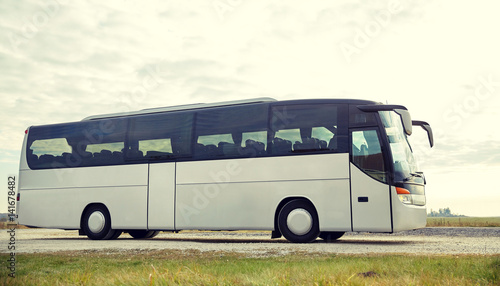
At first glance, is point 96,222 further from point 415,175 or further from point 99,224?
point 415,175

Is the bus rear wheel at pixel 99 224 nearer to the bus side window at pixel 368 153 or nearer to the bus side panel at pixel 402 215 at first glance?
the bus side window at pixel 368 153

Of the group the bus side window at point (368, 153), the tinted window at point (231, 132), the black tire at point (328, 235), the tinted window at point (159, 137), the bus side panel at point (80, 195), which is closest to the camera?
the bus side window at point (368, 153)

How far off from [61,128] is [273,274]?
44.5 feet

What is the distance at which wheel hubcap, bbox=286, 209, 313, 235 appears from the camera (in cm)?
1350

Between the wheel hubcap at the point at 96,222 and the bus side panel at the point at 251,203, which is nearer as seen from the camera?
the bus side panel at the point at 251,203

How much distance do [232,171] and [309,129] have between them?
2.42 m

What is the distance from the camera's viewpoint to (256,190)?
14.3 metres

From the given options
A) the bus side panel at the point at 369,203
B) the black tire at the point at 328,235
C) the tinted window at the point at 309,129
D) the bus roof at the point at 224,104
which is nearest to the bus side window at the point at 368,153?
the bus side panel at the point at 369,203

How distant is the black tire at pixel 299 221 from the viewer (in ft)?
44.3

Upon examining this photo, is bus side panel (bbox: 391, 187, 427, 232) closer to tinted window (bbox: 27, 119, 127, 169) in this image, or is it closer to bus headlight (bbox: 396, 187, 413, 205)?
bus headlight (bbox: 396, 187, 413, 205)

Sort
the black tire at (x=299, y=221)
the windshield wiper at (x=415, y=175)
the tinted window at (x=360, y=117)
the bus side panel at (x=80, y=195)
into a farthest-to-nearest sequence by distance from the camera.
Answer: the bus side panel at (x=80, y=195), the black tire at (x=299, y=221), the tinted window at (x=360, y=117), the windshield wiper at (x=415, y=175)

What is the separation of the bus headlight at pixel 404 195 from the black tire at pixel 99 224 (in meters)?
8.95

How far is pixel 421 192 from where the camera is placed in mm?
13594

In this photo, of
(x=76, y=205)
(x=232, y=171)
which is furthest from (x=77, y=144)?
(x=232, y=171)
